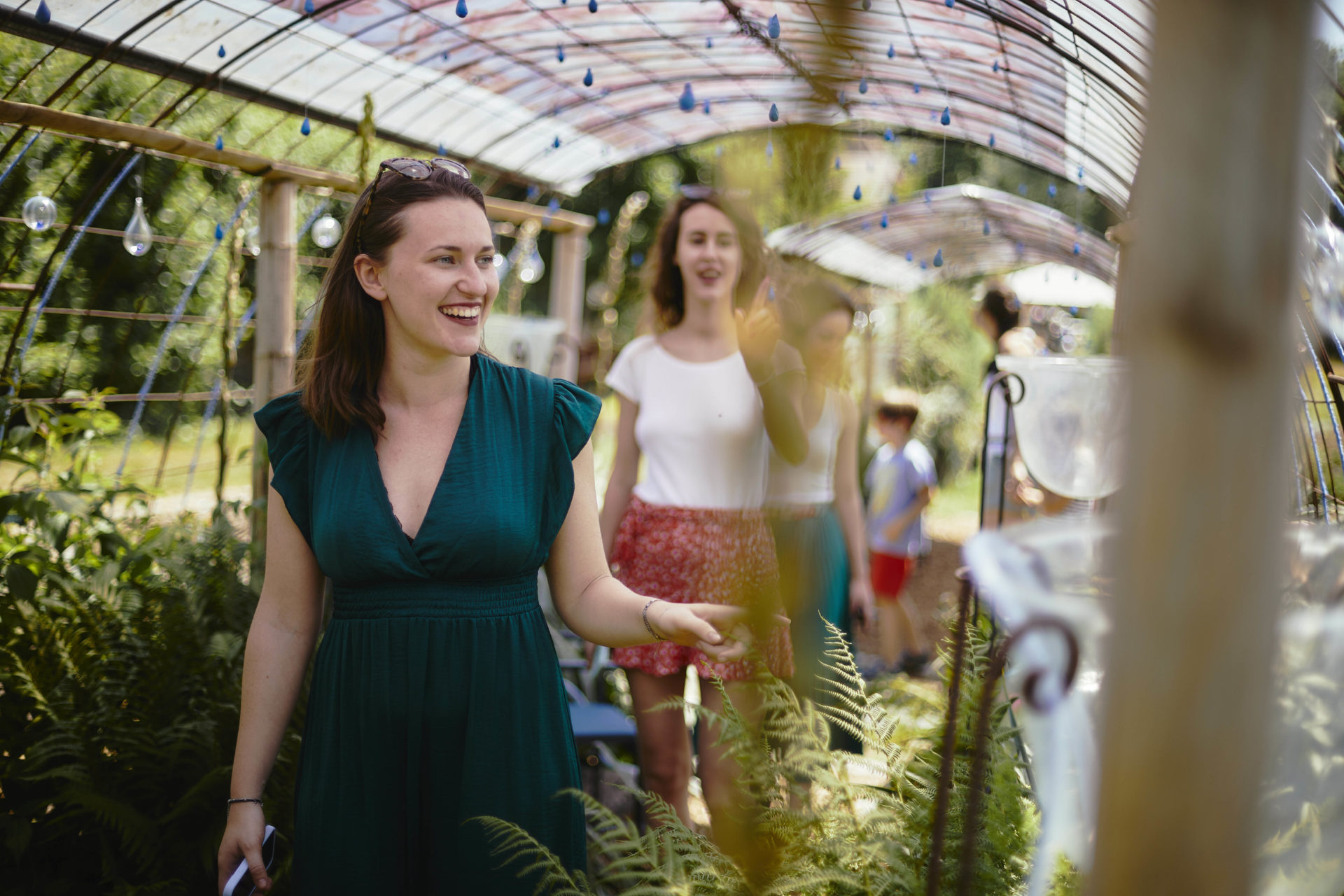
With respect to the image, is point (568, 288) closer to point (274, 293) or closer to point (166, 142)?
point (274, 293)

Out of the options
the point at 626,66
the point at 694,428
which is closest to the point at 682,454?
the point at 694,428

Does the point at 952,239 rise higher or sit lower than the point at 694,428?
higher

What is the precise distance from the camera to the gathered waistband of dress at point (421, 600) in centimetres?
166

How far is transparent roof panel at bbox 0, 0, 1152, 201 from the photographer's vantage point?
10.9ft

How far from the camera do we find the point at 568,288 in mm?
5984

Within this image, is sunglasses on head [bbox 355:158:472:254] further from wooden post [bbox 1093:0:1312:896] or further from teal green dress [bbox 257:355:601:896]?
wooden post [bbox 1093:0:1312:896]

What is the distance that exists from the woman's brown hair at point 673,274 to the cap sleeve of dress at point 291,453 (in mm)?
1517

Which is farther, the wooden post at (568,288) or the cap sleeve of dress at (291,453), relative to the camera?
the wooden post at (568,288)

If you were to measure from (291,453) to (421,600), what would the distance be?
378 millimetres

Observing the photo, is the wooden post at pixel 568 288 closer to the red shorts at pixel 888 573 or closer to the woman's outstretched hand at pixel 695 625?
the red shorts at pixel 888 573

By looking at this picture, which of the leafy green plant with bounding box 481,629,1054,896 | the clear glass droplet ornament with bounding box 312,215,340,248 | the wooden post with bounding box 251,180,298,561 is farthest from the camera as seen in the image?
the clear glass droplet ornament with bounding box 312,215,340,248

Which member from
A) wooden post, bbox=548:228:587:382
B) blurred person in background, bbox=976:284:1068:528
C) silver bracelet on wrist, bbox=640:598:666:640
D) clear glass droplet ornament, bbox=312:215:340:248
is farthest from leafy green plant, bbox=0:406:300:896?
blurred person in background, bbox=976:284:1068:528

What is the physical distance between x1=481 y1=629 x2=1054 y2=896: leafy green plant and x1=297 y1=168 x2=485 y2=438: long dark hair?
2.61 feet

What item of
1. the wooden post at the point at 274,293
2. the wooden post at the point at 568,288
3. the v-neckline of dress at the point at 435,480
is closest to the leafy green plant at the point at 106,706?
the wooden post at the point at 274,293
